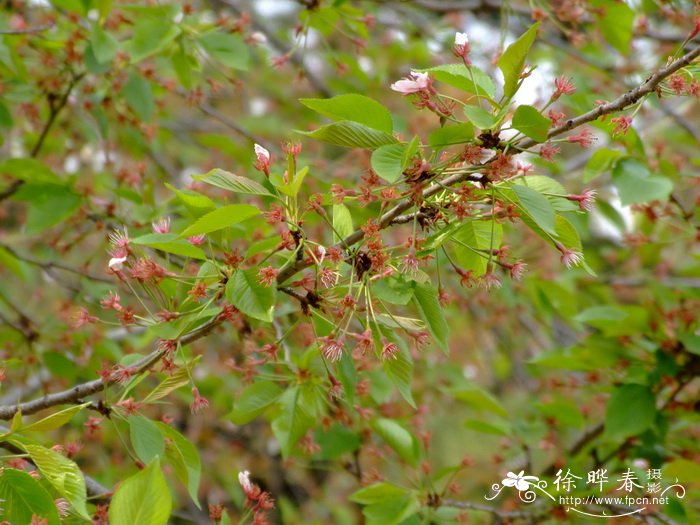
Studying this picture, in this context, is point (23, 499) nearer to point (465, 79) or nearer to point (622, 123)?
point (465, 79)

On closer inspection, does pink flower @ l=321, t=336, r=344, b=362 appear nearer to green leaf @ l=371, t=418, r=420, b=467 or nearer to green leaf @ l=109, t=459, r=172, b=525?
green leaf @ l=109, t=459, r=172, b=525

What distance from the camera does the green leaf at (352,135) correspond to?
3.67 feet

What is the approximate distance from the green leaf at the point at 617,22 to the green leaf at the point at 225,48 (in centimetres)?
98

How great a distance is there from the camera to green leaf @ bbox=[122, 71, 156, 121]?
2133mm

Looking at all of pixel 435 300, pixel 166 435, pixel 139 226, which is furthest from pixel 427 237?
pixel 139 226

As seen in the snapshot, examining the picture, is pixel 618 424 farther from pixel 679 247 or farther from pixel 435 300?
pixel 679 247

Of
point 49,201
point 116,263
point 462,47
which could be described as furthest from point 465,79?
point 49,201

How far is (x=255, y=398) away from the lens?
159cm

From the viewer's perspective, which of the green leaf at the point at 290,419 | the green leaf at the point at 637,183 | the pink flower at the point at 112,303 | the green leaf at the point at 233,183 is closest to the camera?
the green leaf at the point at 233,183

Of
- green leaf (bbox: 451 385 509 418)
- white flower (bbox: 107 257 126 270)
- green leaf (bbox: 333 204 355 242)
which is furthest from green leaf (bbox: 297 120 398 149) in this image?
green leaf (bbox: 451 385 509 418)

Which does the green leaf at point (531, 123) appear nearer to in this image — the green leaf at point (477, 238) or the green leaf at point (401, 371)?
the green leaf at point (477, 238)

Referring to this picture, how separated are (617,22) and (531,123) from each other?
130 cm

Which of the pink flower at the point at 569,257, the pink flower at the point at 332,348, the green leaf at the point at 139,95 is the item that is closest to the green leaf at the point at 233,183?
the pink flower at the point at 332,348

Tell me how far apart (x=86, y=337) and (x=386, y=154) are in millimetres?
1381
